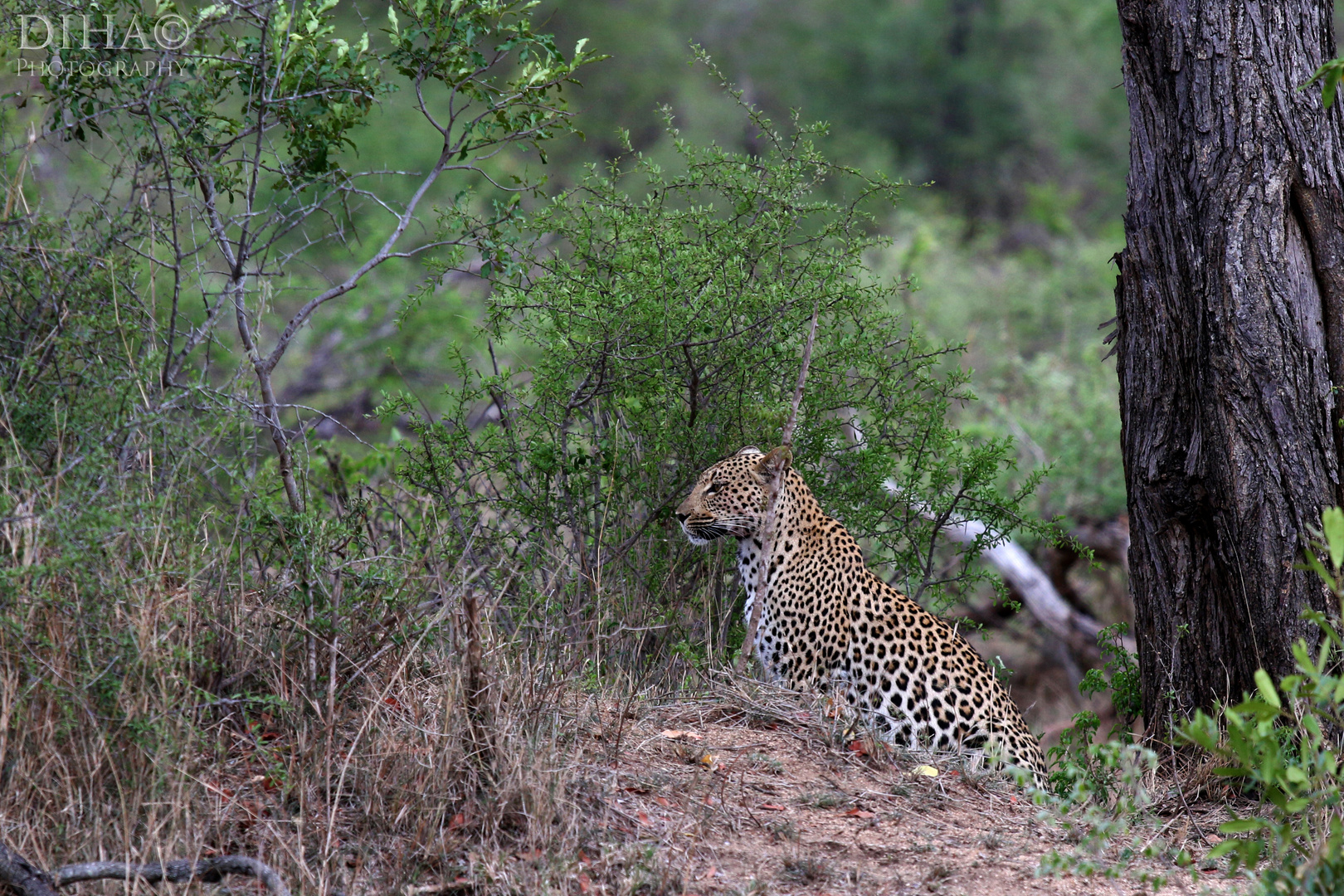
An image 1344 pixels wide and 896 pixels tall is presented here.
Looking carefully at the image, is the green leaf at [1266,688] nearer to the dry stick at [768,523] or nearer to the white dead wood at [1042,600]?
the dry stick at [768,523]

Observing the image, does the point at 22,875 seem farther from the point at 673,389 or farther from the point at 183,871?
the point at 673,389

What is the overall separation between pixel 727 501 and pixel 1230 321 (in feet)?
8.65

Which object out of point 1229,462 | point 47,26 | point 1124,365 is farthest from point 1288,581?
point 47,26

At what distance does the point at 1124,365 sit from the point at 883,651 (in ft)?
6.29

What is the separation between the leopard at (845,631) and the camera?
6492 mm

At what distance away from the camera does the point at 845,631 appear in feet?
22.2

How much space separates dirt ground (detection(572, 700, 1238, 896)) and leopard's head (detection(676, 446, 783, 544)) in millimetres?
1017

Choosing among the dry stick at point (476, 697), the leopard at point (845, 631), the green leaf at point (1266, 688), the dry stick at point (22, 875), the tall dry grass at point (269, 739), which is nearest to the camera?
the green leaf at point (1266, 688)

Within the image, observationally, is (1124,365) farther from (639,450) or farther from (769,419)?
(639,450)

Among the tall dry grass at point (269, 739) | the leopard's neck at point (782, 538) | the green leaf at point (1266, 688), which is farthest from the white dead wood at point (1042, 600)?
the green leaf at point (1266, 688)

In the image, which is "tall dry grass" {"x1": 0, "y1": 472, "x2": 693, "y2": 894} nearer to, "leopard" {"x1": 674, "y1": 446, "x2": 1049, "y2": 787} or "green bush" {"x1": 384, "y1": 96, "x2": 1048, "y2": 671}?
"green bush" {"x1": 384, "y1": 96, "x2": 1048, "y2": 671}

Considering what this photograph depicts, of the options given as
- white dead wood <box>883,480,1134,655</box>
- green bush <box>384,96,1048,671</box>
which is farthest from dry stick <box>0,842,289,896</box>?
white dead wood <box>883,480,1134,655</box>

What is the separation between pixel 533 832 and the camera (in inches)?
185

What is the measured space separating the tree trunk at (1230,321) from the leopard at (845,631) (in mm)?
934
